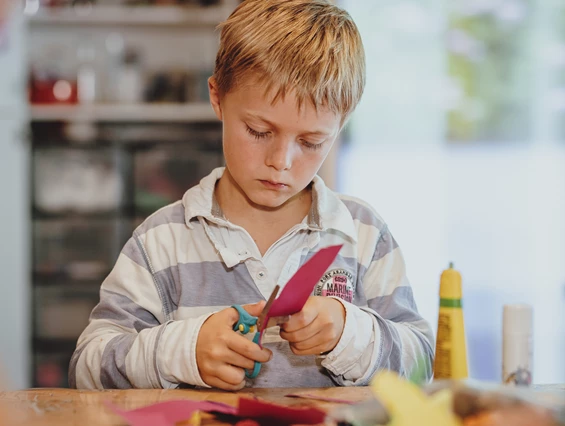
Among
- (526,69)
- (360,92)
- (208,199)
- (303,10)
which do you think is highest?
(526,69)

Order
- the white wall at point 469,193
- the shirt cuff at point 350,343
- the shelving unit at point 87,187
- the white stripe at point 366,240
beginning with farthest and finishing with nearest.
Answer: the white wall at point 469,193, the shelving unit at point 87,187, the white stripe at point 366,240, the shirt cuff at point 350,343

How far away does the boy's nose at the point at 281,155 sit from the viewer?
3.14ft

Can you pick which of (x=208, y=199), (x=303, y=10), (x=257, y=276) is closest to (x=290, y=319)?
(x=257, y=276)

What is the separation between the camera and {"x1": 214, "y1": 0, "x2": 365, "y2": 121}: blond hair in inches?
38.1

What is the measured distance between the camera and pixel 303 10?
1035 millimetres

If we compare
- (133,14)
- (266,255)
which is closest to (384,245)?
(266,255)

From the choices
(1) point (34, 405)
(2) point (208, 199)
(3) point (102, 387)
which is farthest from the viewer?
(2) point (208, 199)

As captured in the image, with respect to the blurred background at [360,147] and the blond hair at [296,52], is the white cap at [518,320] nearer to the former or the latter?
the blond hair at [296,52]

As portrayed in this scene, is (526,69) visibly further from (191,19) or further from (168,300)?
(168,300)

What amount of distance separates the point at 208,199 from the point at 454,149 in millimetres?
2117

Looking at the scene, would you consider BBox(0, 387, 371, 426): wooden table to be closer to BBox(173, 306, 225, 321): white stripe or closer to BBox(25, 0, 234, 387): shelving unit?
BBox(173, 306, 225, 321): white stripe

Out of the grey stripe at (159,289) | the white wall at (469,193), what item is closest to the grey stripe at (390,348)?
the grey stripe at (159,289)

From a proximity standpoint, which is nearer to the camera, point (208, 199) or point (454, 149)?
point (208, 199)

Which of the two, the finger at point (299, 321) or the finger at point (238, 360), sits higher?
the finger at point (299, 321)
